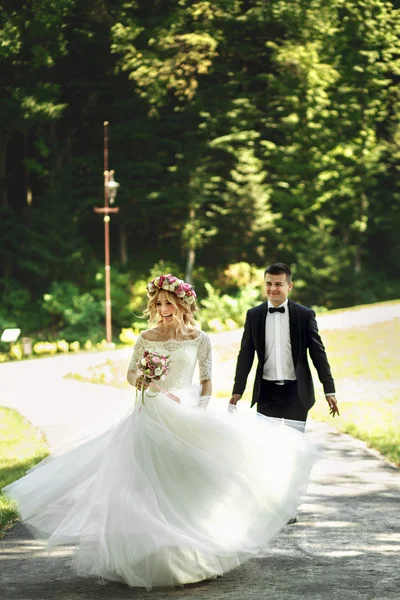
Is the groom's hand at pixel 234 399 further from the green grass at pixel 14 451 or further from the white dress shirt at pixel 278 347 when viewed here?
the green grass at pixel 14 451

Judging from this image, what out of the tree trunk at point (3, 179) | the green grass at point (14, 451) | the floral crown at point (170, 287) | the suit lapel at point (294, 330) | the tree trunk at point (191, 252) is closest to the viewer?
the floral crown at point (170, 287)

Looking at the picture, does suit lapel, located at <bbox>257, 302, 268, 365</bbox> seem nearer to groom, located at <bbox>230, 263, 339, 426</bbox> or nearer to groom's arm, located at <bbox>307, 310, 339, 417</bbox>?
groom, located at <bbox>230, 263, 339, 426</bbox>

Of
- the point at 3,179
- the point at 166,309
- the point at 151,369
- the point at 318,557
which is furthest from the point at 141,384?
the point at 3,179

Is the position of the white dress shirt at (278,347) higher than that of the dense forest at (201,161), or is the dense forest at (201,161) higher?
the dense forest at (201,161)

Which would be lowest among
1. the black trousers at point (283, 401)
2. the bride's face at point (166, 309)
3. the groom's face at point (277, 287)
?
the black trousers at point (283, 401)

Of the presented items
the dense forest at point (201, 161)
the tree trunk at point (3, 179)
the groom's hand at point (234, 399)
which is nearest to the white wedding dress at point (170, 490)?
the groom's hand at point (234, 399)

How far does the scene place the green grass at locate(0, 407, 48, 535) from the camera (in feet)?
20.1

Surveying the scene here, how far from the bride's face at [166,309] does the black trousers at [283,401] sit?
1.21 meters

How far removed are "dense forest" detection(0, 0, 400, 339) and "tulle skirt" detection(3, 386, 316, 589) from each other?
21.7 meters

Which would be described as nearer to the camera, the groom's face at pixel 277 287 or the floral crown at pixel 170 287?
the floral crown at pixel 170 287

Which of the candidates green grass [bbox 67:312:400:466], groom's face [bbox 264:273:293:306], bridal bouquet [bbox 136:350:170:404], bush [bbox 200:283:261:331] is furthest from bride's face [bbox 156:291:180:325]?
bush [bbox 200:283:261:331]

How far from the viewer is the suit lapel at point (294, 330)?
569 cm

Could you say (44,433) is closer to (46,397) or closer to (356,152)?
(46,397)

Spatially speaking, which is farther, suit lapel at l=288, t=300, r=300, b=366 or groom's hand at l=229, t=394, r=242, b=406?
suit lapel at l=288, t=300, r=300, b=366
